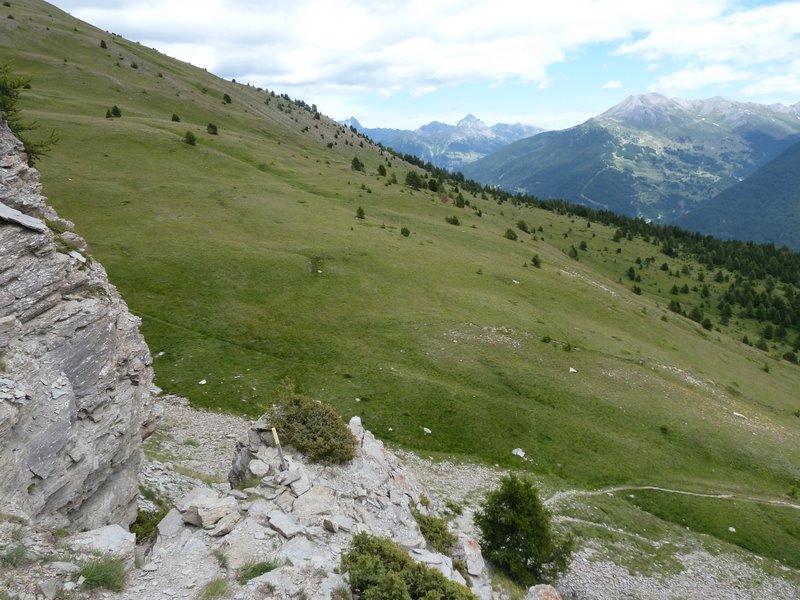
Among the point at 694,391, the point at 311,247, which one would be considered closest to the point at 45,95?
the point at 311,247

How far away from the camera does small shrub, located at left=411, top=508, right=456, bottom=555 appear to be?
60.8 ft

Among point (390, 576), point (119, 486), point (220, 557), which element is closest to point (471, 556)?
point (390, 576)

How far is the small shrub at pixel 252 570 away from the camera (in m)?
12.8

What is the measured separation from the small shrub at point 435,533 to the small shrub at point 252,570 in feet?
23.6

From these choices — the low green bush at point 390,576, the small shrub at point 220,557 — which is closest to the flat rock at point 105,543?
the small shrub at point 220,557

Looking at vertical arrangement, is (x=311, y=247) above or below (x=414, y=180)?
below

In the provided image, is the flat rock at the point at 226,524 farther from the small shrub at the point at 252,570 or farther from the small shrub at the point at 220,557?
the small shrub at the point at 252,570

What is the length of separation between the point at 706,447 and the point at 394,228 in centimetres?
5353

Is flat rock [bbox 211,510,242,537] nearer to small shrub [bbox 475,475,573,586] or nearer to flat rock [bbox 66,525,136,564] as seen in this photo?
flat rock [bbox 66,525,136,564]

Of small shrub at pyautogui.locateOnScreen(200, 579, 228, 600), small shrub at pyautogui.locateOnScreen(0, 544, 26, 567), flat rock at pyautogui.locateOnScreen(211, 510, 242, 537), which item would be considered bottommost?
flat rock at pyautogui.locateOnScreen(211, 510, 242, 537)

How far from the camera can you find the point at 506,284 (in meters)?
66.0

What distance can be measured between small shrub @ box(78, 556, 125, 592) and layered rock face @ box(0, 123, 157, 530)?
2816 mm

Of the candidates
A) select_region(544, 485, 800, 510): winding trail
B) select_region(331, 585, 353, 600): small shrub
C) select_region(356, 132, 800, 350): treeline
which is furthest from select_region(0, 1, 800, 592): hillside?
select_region(356, 132, 800, 350): treeline

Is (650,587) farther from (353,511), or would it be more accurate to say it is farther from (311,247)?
(311,247)
